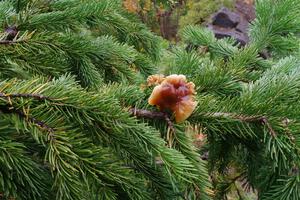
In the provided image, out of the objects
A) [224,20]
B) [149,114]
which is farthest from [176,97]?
[224,20]

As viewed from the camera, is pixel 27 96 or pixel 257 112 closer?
pixel 27 96

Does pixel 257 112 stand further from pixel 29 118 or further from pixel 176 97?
pixel 29 118

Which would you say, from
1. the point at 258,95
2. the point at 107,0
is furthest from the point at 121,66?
the point at 258,95

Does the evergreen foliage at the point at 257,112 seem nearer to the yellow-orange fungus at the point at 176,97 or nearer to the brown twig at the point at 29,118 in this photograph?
the yellow-orange fungus at the point at 176,97

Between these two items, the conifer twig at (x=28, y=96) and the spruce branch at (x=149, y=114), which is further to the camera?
the spruce branch at (x=149, y=114)

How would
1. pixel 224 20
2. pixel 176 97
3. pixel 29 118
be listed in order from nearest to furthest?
pixel 29 118 < pixel 176 97 < pixel 224 20

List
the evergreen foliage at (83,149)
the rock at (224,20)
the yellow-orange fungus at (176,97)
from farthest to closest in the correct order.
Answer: the rock at (224,20)
the yellow-orange fungus at (176,97)
the evergreen foliage at (83,149)

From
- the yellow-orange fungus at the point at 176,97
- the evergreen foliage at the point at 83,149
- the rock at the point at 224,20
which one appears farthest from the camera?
the rock at the point at 224,20

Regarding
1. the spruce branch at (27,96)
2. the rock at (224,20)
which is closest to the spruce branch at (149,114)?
the spruce branch at (27,96)
